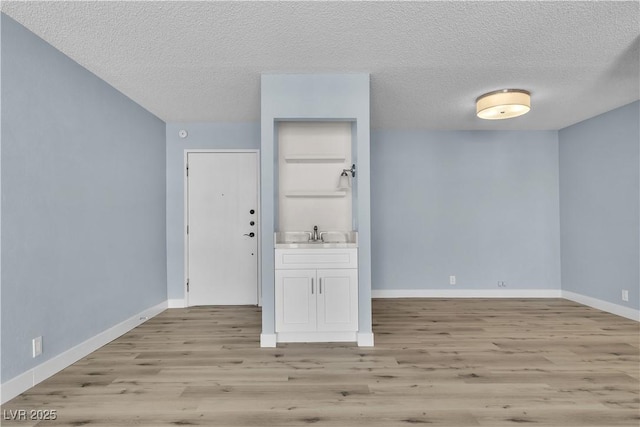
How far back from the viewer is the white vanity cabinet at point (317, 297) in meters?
3.23

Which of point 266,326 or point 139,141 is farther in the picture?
point 139,141

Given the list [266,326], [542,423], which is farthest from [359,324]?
[542,423]

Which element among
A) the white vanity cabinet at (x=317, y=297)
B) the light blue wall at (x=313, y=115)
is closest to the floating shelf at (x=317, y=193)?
the light blue wall at (x=313, y=115)

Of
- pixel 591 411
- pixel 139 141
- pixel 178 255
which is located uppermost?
pixel 139 141

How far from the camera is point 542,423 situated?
1948 millimetres

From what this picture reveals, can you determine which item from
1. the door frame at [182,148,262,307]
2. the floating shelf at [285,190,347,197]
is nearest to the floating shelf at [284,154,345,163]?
the floating shelf at [285,190,347,197]

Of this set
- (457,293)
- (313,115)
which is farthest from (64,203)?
(457,293)

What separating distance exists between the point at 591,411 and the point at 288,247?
8.25 feet

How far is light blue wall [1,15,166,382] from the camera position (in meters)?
2.28

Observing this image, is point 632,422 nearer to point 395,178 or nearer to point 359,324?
point 359,324

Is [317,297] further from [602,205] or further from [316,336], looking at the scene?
[602,205]

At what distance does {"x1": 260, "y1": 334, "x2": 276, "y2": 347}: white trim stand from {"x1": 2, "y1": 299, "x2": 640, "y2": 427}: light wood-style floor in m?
0.08

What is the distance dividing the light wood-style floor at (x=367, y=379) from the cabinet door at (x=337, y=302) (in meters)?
0.21

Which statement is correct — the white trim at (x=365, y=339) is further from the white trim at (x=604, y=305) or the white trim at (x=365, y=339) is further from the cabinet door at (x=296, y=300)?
the white trim at (x=604, y=305)
